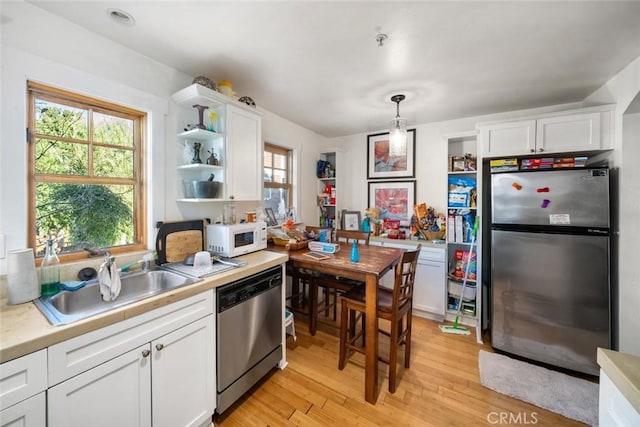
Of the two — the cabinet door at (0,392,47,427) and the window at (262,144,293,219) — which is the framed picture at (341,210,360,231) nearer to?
the window at (262,144,293,219)

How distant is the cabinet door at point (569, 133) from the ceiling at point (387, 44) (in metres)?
0.30

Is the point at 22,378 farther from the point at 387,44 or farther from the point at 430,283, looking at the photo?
the point at 430,283

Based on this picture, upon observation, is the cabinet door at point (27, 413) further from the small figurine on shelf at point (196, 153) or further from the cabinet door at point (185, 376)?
the small figurine on shelf at point (196, 153)

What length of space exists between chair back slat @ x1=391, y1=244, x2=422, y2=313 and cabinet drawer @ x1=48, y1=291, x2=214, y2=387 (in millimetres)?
1271

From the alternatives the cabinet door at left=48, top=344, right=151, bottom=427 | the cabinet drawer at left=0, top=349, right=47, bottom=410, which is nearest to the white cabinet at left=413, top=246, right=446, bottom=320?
the cabinet door at left=48, top=344, right=151, bottom=427

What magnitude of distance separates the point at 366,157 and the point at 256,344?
296 cm

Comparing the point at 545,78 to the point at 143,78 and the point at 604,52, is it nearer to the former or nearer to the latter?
the point at 604,52

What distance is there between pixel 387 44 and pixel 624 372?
1904 mm

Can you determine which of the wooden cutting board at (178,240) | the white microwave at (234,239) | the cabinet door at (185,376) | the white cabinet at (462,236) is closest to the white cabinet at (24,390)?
the cabinet door at (185,376)

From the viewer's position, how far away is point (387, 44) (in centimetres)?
165

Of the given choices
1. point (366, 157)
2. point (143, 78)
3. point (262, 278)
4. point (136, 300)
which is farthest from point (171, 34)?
point (366, 157)

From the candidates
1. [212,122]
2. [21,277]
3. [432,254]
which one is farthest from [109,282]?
[432,254]

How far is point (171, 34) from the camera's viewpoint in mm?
1566

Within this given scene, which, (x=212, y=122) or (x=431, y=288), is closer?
(x=212, y=122)
